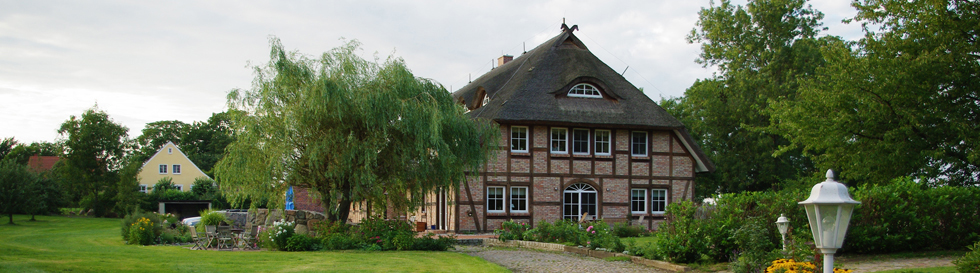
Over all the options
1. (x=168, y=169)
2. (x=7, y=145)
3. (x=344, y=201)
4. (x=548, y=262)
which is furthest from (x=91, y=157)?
(x=548, y=262)

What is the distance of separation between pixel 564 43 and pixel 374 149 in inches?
536

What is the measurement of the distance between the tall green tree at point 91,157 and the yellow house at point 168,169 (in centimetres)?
606

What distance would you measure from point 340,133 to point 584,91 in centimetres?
1102

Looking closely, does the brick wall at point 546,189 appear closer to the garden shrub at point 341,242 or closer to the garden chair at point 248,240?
the garden shrub at point 341,242

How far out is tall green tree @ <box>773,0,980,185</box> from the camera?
17750 millimetres

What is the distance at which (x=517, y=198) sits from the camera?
2281 centimetres

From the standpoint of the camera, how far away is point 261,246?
16.0m

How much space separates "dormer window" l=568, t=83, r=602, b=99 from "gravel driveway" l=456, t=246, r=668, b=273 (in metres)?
9.46

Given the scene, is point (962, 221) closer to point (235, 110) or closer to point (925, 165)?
point (925, 165)

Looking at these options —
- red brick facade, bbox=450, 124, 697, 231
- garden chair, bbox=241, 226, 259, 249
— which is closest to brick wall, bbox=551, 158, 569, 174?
red brick facade, bbox=450, 124, 697, 231

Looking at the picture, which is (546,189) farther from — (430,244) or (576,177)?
(430,244)

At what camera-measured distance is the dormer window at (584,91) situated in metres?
23.9

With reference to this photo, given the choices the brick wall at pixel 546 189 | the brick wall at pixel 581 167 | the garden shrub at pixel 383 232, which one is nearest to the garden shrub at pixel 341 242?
the garden shrub at pixel 383 232

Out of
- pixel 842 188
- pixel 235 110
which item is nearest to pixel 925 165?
pixel 842 188
